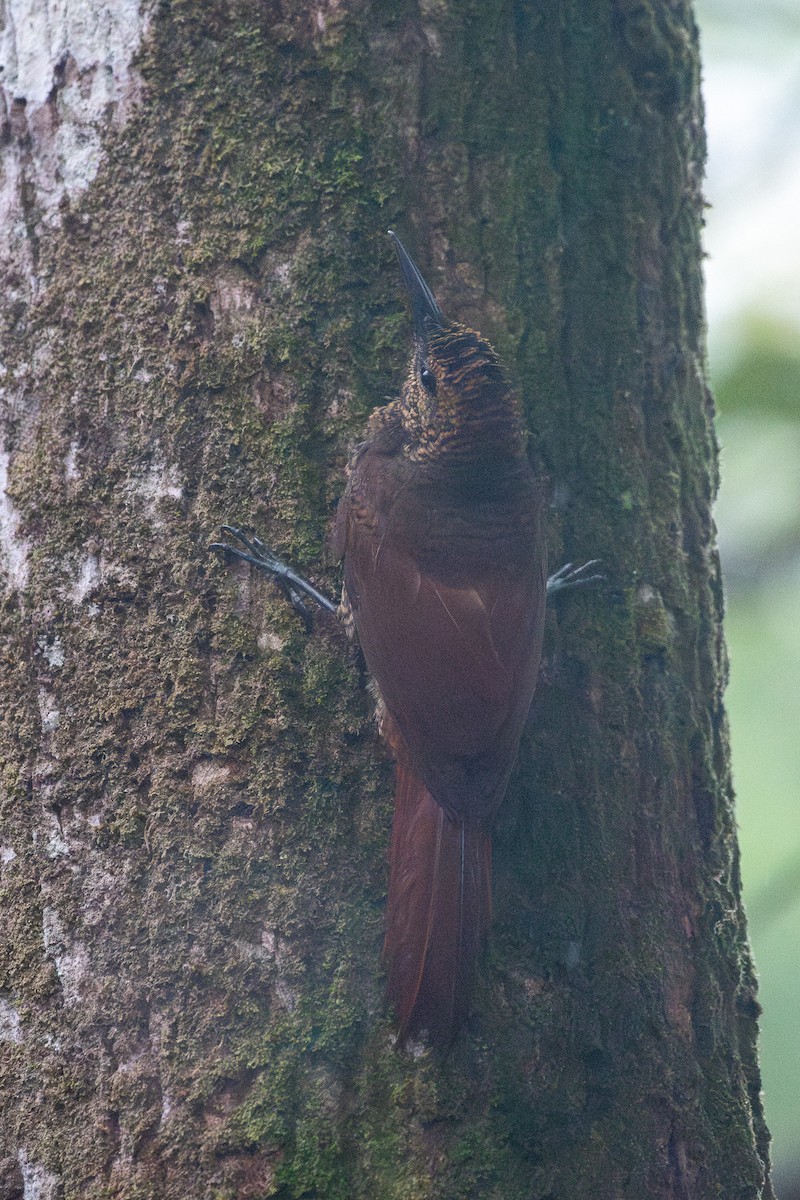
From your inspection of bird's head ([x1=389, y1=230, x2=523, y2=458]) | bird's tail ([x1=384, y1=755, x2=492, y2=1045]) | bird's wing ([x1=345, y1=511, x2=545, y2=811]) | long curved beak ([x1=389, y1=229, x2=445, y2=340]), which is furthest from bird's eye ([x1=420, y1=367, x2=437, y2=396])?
bird's tail ([x1=384, y1=755, x2=492, y2=1045])

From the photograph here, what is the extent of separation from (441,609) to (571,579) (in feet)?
0.91

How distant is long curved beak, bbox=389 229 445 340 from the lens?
6.42ft

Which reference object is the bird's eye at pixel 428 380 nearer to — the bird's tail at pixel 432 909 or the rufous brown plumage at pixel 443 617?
the rufous brown plumage at pixel 443 617

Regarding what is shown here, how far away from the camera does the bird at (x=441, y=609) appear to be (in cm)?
171

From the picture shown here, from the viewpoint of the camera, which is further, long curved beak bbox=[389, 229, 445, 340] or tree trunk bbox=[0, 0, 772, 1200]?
long curved beak bbox=[389, 229, 445, 340]

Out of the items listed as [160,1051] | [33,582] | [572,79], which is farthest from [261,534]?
[572,79]

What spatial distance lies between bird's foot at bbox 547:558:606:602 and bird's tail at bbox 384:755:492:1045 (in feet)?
1.55

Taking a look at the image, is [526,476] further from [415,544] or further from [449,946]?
[449,946]

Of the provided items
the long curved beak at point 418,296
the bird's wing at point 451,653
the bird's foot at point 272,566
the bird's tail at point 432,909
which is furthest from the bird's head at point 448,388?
the bird's tail at point 432,909

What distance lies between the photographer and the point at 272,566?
1.82 meters

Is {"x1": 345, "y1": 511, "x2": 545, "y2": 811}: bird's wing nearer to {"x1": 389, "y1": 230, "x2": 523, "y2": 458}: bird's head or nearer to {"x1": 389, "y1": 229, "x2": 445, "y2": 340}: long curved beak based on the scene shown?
{"x1": 389, "y1": 230, "x2": 523, "y2": 458}: bird's head

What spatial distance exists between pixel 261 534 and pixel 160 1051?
89cm

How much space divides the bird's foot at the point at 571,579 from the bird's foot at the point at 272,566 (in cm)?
50

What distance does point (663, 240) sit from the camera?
2.21 metres
